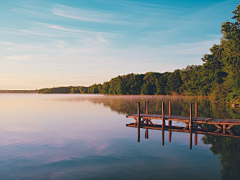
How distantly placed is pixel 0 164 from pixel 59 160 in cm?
332

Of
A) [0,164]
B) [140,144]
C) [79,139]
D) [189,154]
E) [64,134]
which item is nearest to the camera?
[0,164]

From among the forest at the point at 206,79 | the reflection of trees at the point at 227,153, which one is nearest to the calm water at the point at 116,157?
the reflection of trees at the point at 227,153

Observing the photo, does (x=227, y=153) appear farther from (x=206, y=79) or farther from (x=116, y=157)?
(x=206, y=79)

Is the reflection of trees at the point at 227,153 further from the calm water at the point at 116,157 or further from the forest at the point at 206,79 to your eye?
the forest at the point at 206,79

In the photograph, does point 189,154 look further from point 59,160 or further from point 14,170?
point 14,170

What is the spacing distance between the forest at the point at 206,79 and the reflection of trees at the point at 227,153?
30.8m

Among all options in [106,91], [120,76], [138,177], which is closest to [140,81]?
[120,76]

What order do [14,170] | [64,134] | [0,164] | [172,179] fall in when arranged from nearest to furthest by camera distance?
[172,179] → [14,170] → [0,164] → [64,134]

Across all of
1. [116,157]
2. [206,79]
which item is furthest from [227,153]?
[206,79]

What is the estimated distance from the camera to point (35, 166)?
12.4m

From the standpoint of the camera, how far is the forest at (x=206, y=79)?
4516 centimetres

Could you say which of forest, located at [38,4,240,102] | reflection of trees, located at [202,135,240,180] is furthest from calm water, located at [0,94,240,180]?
forest, located at [38,4,240,102]

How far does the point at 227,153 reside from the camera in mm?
14445

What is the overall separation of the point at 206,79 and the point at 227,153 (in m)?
73.4
